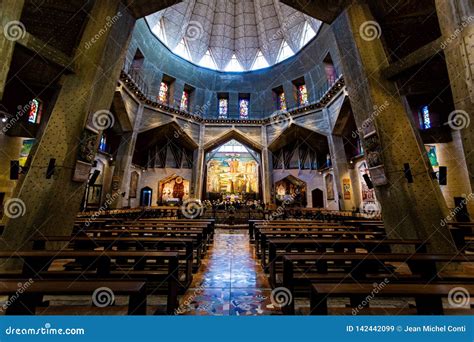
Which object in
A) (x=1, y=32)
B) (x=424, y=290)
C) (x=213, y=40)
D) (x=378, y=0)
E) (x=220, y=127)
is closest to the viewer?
(x=424, y=290)

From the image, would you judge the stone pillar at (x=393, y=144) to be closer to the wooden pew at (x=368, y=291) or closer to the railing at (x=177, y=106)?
the wooden pew at (x=368, y=291)

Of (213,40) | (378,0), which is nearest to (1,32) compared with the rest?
(378,0)

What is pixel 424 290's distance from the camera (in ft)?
4.96

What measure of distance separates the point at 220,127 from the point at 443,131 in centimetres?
1463

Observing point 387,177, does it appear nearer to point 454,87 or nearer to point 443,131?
point 454,87

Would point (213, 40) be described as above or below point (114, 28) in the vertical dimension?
above

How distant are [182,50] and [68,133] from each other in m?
17.5

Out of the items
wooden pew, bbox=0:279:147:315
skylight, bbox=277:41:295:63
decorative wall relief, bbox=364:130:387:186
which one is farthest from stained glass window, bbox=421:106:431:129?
wooden pew, bbox=0:279:147:315

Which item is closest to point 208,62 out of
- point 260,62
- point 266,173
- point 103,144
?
point 260,62

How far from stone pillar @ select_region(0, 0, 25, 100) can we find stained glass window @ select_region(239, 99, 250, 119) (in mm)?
17389

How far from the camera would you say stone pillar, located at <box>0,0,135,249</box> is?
4113 millimetres

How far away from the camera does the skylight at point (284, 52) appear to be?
746 inches

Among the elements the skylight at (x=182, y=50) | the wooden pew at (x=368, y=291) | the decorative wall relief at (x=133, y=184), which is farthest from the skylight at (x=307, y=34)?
the wooden pew at (x=368, y=291)

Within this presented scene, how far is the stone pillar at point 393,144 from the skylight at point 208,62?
16.8 metres
